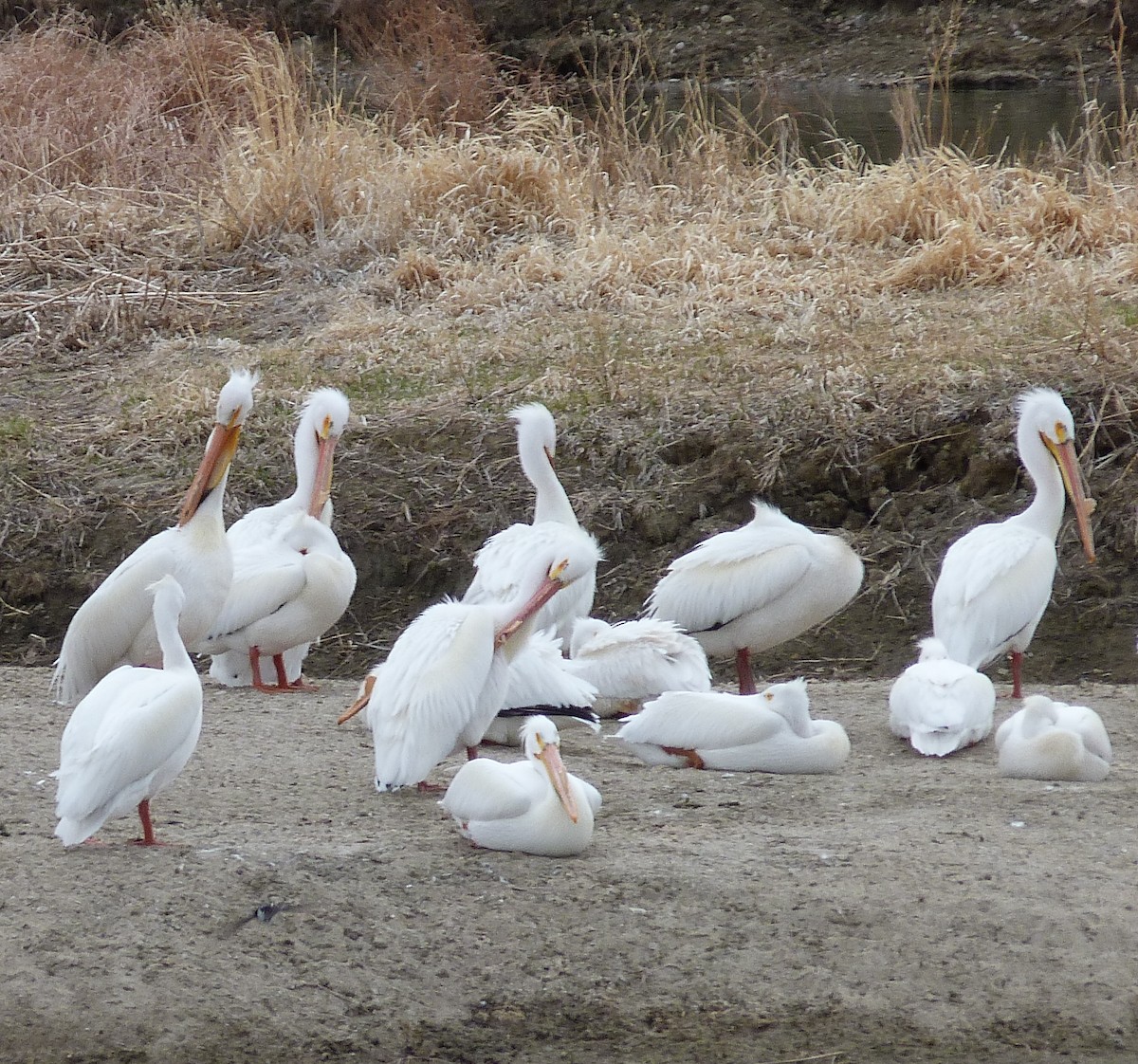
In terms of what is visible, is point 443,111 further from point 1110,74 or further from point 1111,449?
point 1110,74

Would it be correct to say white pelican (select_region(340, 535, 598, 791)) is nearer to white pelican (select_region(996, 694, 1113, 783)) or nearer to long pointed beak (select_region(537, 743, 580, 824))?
long pointed beak (select_region(537, 743, 580, 824))

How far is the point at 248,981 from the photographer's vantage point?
3164 mm

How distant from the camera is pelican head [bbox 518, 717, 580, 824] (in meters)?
3.49

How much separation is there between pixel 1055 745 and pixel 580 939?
4.64 ft

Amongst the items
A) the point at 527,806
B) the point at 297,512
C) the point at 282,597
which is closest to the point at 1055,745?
the point at 527,806

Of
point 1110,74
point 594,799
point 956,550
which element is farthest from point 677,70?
point 594,799

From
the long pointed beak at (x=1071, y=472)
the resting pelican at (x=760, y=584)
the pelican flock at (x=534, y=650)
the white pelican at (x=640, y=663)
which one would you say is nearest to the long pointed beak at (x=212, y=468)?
the pelican flock at (x=534, y=650)

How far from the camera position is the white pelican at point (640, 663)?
4.78 meters

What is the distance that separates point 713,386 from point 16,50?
724 cm

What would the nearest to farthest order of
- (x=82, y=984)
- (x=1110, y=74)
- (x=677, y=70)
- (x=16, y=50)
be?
(x=82, y=984), (x=16, y=50), (x=1110, y=74), (x=677, y=70)

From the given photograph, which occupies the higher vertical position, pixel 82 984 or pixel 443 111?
pixel 443 111

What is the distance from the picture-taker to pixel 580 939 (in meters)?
3.29

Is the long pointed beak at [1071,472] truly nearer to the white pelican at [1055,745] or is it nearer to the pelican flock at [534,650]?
the pelican flock at [534,650]

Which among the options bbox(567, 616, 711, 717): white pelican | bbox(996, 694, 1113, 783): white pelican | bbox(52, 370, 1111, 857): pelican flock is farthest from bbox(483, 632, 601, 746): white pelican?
bbox(996, 694, 1113, 783): white pelican
